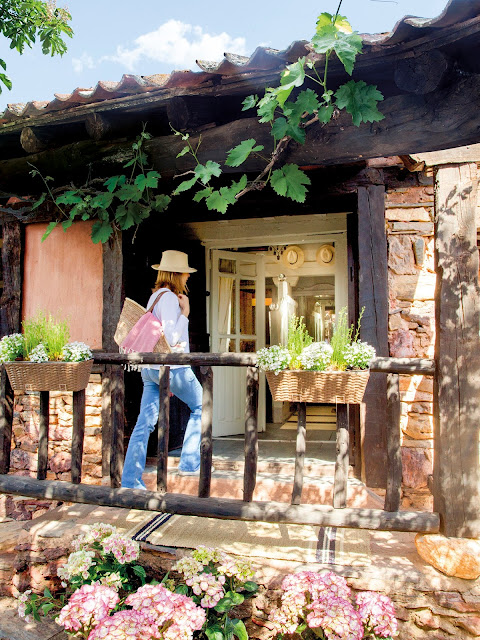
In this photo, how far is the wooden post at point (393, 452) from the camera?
2700mm

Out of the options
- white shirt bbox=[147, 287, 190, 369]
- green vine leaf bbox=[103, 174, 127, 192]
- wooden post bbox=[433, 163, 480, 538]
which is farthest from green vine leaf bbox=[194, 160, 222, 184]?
wooden post bbox=[433, 163, 480, 538]

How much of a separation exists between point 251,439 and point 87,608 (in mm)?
1217

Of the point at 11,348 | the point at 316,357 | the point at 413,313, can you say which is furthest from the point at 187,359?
the point at 413,313

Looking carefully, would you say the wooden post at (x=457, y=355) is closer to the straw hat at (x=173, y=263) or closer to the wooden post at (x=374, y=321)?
the wooden post at (x=374, y=321)

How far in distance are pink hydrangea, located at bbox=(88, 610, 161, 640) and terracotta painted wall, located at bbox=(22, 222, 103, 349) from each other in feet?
8.34

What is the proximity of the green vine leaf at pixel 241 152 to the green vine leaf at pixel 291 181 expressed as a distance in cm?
20

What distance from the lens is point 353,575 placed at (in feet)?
8.56

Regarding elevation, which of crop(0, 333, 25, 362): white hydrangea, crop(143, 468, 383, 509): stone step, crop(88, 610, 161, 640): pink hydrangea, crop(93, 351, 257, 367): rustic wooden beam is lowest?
crop(88, 610, 161, 640): pink hydrangea

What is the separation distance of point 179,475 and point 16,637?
1.51 metres

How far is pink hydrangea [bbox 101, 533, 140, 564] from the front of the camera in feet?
9.11

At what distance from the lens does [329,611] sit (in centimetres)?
229

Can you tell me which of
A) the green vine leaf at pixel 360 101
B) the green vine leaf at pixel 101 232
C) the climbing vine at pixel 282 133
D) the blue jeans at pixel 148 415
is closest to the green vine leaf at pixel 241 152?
the climbing vine at pixel 282 133

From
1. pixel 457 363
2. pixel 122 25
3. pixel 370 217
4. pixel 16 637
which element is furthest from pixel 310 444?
pixel 122 25

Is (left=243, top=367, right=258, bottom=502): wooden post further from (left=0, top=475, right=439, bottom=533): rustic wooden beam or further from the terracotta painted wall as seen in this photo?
the terracotta painted wall
